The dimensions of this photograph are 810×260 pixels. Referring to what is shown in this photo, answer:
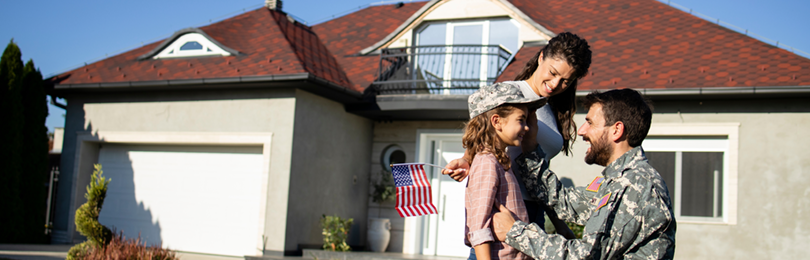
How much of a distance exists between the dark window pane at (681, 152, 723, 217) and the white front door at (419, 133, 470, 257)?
141 inches

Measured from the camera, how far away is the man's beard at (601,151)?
2.34 m

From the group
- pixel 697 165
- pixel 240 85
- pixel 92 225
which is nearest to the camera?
pixel 92 225

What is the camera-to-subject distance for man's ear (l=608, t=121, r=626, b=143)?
2309 millimetres

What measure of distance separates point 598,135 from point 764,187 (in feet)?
25.2

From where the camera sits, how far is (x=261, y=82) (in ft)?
31.2

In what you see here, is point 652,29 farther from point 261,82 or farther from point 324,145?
point 261,82

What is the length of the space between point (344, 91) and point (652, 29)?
217 inches

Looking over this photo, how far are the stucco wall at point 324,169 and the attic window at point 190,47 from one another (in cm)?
242

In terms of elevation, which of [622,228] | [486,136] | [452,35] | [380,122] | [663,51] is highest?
[452,35]

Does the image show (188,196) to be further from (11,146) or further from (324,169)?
(11,146)

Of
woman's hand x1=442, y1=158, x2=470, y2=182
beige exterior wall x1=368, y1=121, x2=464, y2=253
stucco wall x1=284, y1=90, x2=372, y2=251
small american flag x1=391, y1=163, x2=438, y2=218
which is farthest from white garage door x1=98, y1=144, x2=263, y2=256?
woman's hand x1=442, y1=158, x2=470, y2=182

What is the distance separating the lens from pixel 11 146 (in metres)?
10.9

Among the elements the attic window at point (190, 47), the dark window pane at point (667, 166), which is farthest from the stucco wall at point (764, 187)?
the attic window at point (190, 47)

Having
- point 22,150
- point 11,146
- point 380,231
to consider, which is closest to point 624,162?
point 380,231
